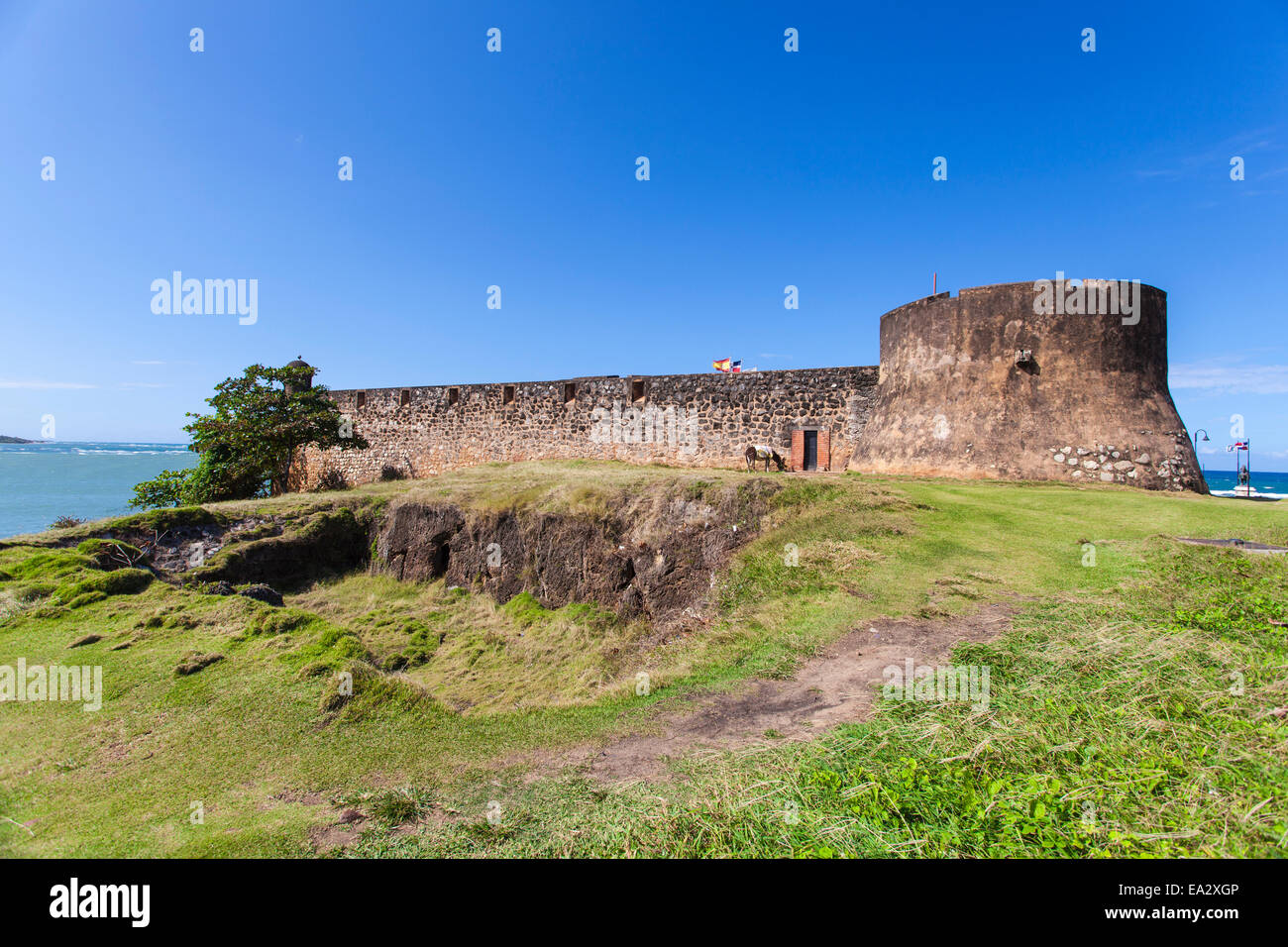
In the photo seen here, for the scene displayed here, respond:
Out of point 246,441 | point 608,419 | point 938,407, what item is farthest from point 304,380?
point 938,407

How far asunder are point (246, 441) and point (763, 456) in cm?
1486

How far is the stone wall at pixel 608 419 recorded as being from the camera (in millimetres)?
15000

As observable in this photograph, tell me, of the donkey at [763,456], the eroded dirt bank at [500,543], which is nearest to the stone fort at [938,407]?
the donkey at [763,456]

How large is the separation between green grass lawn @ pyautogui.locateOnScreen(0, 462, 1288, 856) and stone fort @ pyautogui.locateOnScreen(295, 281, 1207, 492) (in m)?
1.97

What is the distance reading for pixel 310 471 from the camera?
2312cm

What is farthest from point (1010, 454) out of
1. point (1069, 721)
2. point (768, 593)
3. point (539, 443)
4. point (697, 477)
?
point (539, 443)

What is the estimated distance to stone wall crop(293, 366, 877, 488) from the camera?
15.0 meters

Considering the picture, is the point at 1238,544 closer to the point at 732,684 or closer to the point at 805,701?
the point at 805,701

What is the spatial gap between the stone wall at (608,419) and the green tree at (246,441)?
268 cm

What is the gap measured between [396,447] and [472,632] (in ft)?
46.4

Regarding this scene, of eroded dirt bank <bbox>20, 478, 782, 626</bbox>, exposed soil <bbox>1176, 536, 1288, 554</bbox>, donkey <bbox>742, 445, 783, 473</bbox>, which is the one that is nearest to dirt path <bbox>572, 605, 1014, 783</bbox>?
eroded dirt bank <bbox>20, 478, 782, 626</bbox>

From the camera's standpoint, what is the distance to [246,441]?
16.8 meters

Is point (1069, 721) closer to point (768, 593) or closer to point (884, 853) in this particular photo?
point (884, 853)

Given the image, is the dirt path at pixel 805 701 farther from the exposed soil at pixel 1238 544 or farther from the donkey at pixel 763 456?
the donkey at pixel 763 456
